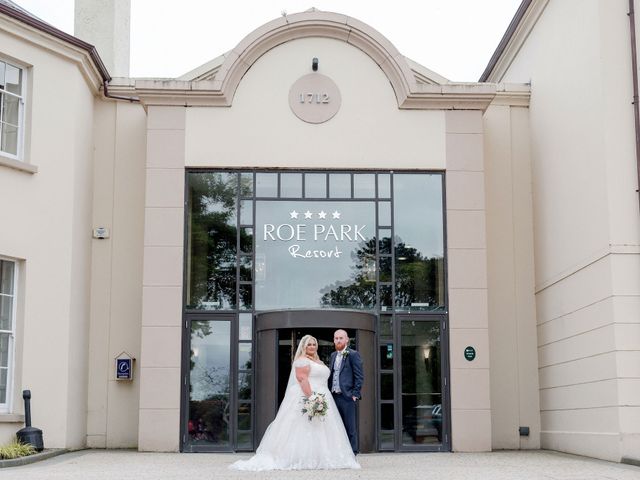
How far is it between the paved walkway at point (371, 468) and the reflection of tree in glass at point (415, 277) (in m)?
2.60

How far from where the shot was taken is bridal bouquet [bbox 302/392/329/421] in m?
13.0

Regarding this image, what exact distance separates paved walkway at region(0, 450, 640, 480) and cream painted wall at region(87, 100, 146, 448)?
1.23 m

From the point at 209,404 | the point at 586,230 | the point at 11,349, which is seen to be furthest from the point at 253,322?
the point at 586,230

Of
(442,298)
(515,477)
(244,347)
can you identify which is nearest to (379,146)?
(442,298)

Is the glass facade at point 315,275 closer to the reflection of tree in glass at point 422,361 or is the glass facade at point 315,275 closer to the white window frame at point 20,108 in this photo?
the reflection of tree in glass at point 422,361

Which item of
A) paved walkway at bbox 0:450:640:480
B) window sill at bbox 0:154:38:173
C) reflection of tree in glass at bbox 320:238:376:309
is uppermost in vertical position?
window sill at bbox 0:154:38:173

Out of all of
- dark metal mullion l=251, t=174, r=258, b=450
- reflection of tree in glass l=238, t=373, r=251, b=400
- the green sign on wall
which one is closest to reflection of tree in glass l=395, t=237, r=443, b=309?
the green sign on wall

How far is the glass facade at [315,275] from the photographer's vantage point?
1603 cm

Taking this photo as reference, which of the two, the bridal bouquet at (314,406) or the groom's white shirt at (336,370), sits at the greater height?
the groom's white shirt at (336,370)

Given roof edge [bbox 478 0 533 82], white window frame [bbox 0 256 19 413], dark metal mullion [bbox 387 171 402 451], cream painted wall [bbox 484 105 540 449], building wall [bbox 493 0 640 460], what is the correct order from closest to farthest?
building wall [bbox 493 0 640 460]
white window frame [bbox 0 256 19 413]
dark metal mullion [bbox 387 171 402 451]
cream painted wall [bbox 484 105 540 449]
roof edge [bbox 478 0 533 82]

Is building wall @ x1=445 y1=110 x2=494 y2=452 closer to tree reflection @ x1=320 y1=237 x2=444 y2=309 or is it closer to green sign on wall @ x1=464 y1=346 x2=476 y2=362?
green sign on wall @ x1=464 y1=346 x2=476 y2=362

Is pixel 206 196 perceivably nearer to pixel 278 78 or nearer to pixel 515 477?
pixel 278 78

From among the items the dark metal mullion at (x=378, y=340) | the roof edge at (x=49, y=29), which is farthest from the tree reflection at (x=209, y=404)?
the roof edge at (x=49, y=29)

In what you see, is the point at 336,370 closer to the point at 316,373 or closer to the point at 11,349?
the point at 316,373
